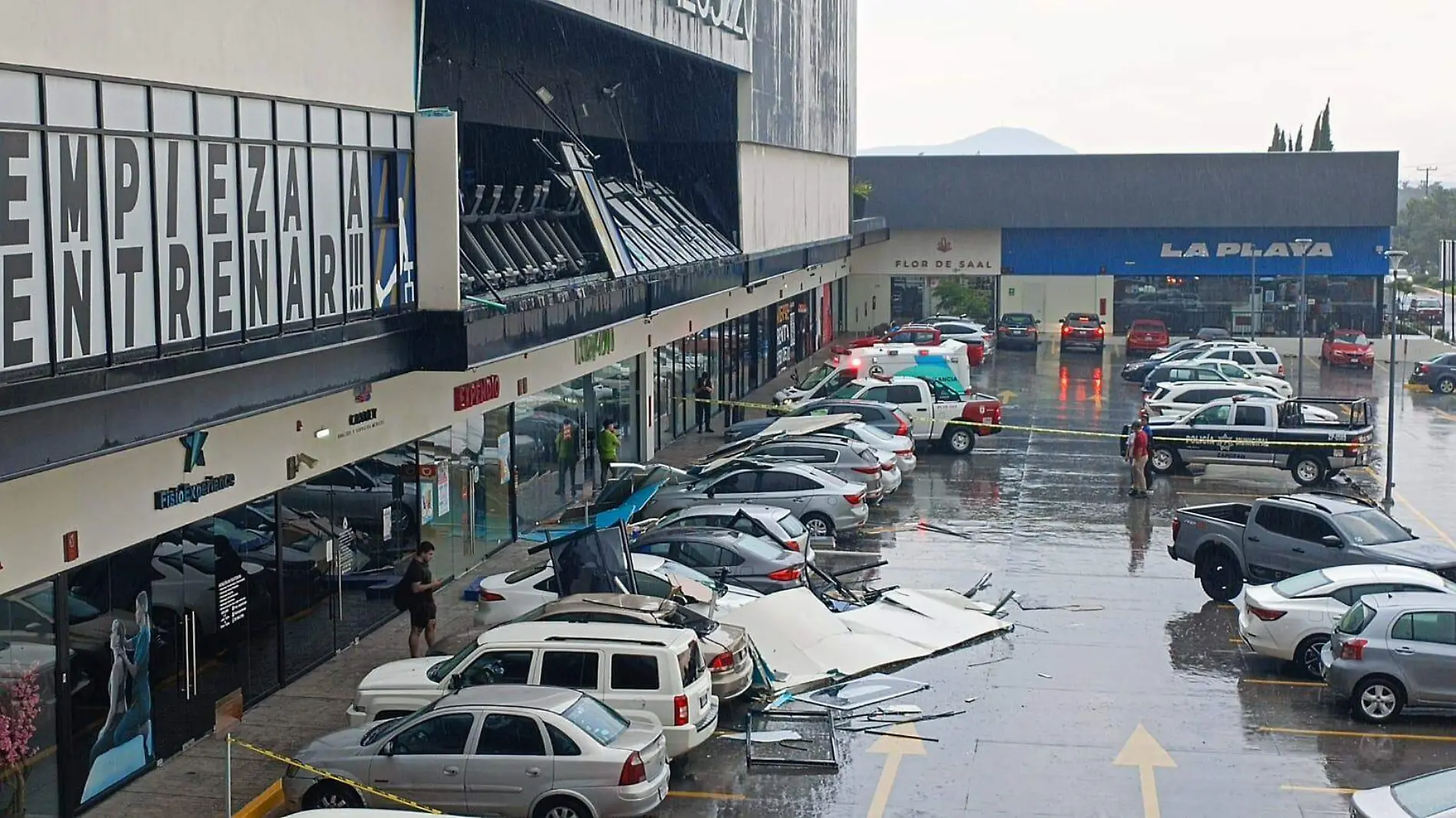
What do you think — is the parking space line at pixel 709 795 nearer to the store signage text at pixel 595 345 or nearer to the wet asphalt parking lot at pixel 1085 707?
the wet asphalt parking lot at pixel 1085 707

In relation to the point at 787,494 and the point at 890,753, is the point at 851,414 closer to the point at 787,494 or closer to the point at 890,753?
the point at 787,494

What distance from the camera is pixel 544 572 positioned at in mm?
20406

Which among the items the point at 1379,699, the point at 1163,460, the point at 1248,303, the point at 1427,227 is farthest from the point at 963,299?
the point at 1427,227

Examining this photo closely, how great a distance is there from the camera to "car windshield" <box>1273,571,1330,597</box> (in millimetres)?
19672

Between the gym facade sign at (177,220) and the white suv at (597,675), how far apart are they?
11.6 ft

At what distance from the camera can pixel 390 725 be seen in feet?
47.9

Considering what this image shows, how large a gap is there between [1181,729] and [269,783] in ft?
29.9

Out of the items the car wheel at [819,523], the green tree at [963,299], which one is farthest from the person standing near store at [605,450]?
the green tree at [963,299]

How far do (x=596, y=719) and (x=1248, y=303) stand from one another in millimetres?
57104

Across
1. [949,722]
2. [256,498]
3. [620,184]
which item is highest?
[620,184]

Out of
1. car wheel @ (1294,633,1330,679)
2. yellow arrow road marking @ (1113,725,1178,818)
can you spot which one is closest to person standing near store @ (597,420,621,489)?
car wheel @ (1294,633,1330,679)

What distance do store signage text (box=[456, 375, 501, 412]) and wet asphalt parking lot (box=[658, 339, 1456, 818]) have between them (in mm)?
5640

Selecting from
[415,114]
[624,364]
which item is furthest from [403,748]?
[624,364]

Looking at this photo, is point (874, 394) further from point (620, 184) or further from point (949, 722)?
point (949, 722)
